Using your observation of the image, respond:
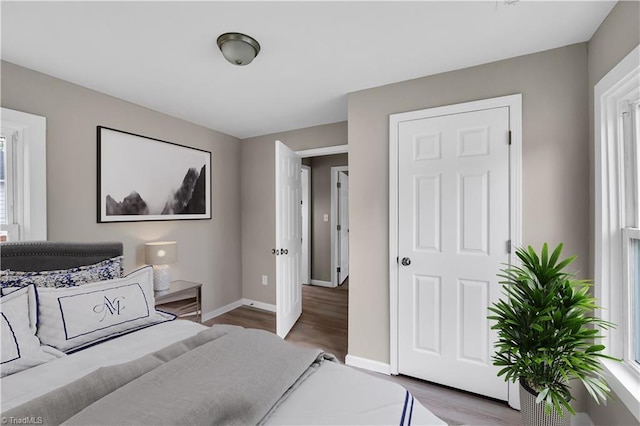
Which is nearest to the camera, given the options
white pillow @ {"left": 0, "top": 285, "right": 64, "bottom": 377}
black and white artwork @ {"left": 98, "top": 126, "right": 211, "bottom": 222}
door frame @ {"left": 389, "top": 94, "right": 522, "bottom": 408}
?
white pillow @ {"left": 0, "top": 285, "right": 64, "bottom": 377}

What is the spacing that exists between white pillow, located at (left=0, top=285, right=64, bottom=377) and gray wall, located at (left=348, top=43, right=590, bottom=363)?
6.49 ft

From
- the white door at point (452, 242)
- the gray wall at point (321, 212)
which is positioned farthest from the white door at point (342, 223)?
the white door at point (452, 242)

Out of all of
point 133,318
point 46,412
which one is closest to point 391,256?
point 133,318

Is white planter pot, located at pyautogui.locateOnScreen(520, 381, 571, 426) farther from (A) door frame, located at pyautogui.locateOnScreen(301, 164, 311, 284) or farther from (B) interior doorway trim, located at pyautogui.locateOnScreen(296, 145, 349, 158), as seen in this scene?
(A) door frame, located at pyautogui.locateOnScreen(301, 164, 311, 284)

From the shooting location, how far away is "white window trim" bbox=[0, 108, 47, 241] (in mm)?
2082

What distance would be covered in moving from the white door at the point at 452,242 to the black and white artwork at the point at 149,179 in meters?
2.37

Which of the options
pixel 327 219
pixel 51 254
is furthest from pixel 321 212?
pixel 51 254

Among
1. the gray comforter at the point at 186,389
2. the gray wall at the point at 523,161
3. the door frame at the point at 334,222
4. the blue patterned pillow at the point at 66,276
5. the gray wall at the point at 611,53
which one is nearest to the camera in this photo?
the gray comforter at the point at 186,389

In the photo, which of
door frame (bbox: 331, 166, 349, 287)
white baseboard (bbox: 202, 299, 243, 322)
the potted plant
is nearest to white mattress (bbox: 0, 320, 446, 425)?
the potted plant

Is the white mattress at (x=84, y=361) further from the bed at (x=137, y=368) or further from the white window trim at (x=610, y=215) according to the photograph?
the white window trim at (x=610, y=215)

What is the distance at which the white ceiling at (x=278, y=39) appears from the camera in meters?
1.50

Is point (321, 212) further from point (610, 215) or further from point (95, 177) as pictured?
point (610, 215)

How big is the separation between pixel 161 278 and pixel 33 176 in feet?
4.05

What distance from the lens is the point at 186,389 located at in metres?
0.99
